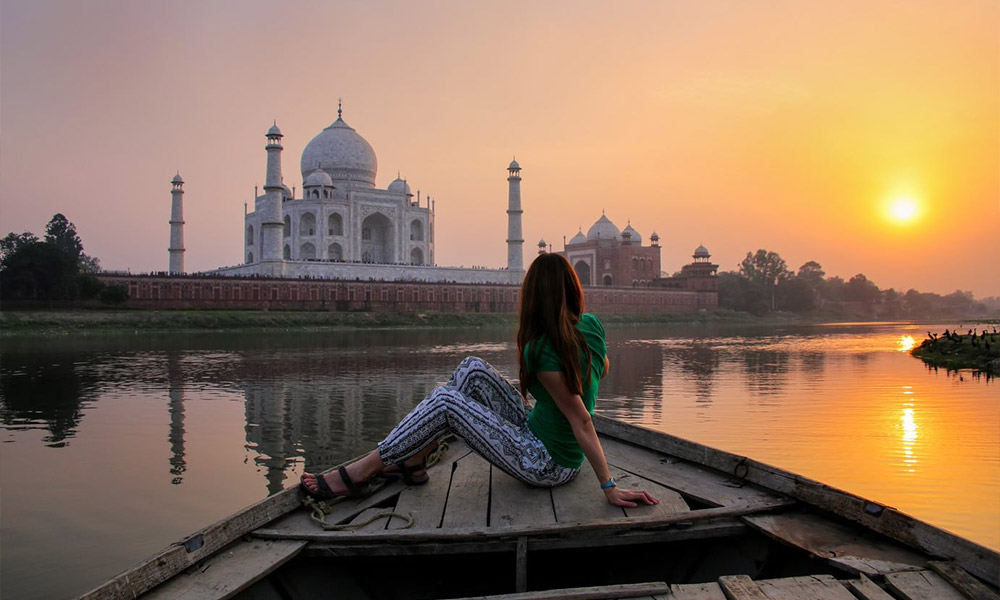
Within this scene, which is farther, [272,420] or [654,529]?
[272,420]

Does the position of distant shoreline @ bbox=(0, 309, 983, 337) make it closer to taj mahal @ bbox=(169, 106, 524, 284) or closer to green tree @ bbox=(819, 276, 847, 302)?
taj mahal @ bbox=(169, 106, 524, 284)

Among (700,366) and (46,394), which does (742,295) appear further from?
(46,394)

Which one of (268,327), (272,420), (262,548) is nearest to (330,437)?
(272,420)

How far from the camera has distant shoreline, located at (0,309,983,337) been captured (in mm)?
27438

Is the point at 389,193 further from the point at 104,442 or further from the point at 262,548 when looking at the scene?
the point at 262,548

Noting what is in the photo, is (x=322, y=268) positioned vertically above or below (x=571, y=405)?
above

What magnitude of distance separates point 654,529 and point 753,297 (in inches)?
2363

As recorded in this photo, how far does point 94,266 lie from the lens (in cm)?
6272

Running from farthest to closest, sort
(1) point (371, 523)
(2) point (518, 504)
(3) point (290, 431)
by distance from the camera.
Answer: (3) point (290, 431)
(2) point (518, 504)
(1) point (371, 523)

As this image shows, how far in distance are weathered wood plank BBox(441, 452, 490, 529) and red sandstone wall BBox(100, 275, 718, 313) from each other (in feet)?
111

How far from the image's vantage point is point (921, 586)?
246 centimetres

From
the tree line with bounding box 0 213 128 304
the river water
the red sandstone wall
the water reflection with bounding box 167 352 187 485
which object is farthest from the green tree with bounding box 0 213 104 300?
the water reflection with bounding box 167 352 187 485

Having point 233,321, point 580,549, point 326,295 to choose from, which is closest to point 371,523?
point 580,549

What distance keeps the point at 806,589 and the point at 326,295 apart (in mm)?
41365
